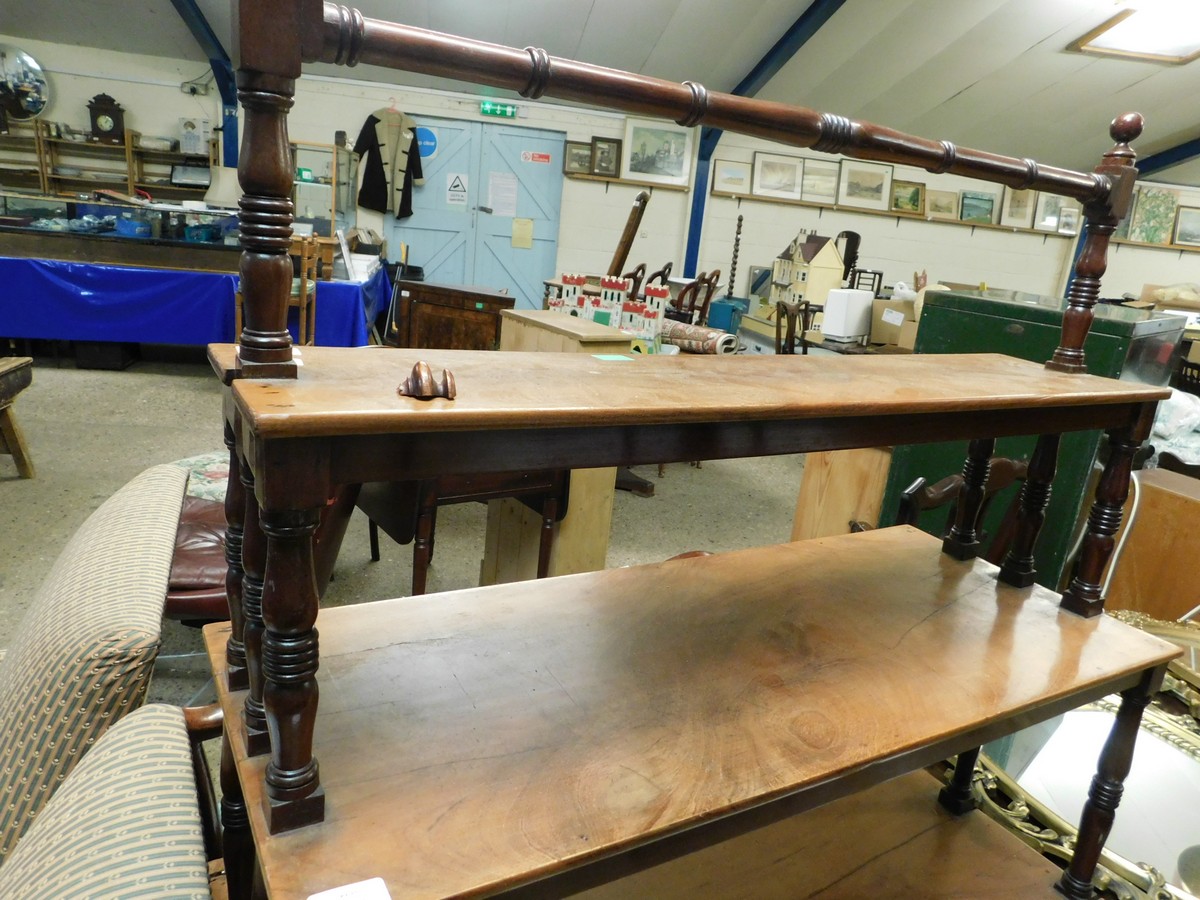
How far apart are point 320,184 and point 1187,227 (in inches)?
371

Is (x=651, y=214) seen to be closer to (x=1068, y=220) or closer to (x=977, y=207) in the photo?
(x=977, y=207)

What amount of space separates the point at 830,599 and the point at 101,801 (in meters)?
1.11

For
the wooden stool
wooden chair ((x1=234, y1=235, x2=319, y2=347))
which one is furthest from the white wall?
the wooden stool

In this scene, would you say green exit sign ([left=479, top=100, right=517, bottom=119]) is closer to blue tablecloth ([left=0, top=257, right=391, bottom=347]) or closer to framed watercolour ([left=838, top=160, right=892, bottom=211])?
blue tablecloth ([left=0, top=257, right=391, bottom=347])

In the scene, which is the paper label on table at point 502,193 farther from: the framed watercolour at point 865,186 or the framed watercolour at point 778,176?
the framed watercolour at point 865,186

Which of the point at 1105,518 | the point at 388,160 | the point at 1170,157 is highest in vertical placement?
the point at 1170,157

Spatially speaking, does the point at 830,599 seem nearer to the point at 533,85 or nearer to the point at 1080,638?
the point at 1080,638

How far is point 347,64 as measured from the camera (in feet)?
2.63

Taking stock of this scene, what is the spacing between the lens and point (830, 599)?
1374 mm

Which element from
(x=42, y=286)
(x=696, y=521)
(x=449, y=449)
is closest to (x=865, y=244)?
(x=696, y=521)

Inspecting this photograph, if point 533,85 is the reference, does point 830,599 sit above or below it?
below

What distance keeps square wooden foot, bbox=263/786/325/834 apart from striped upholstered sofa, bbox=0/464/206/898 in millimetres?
117

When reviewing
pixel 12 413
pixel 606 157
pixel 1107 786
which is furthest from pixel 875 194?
pixel 1107 786

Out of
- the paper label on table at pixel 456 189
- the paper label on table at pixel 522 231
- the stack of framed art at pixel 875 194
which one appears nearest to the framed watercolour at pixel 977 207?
the stack of framed art at pixel 875 194
